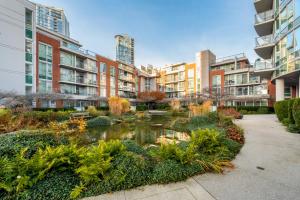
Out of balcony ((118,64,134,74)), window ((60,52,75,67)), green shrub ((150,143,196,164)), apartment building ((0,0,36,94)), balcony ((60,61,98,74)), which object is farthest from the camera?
balcony ((118,64,134,74))

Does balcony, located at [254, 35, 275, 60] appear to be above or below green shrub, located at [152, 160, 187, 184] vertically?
above

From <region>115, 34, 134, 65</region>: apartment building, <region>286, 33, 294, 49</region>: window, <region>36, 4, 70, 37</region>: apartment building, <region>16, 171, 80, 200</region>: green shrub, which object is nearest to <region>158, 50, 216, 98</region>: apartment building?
<region>286, 33, 294, 49</region>: window

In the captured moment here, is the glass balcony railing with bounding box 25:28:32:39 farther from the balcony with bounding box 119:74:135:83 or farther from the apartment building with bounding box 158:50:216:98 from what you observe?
the apartment building with bounding box 158:50:216:98

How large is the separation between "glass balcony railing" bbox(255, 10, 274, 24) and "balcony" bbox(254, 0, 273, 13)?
3.40 ft

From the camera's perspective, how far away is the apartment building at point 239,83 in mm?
28245

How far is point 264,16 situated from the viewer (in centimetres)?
1941

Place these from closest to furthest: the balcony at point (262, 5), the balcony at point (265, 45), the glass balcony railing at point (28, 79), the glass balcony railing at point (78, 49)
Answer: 1. the balcony at point (265, 45)
2. the balcony at point (262, 5)
3. the glass balcony railing at point (28, 79)
4. the glass balcony railing at point (78, 49)

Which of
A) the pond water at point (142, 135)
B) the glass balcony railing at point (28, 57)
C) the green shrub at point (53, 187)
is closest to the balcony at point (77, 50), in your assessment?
the glass balcony railing at point (28, 57)

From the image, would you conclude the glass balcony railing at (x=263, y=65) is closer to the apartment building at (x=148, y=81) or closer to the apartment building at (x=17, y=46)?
the apartment building at (x=17, y=46)

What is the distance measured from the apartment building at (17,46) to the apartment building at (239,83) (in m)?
29.2

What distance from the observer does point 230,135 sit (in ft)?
21.8

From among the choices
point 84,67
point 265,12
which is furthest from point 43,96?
point 265,12

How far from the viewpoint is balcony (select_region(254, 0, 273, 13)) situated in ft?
62.4

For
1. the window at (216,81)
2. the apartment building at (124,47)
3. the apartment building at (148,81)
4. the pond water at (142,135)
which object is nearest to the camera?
the pond water at (142,135)
